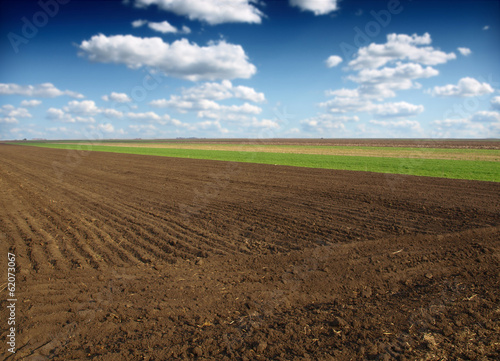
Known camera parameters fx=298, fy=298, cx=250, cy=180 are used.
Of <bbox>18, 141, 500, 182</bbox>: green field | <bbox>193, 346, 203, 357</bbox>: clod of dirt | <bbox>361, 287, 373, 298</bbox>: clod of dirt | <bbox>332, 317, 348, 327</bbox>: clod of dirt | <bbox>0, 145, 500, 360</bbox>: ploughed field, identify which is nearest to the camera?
<bbox>193, 346, 203, 357</bbox>: clod of dirt

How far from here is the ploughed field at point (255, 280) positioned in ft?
12.2

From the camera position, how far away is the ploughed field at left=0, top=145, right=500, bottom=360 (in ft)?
12.2

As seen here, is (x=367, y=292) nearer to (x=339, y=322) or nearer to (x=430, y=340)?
(x=339, y=322)

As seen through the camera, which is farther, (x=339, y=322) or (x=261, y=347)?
(x=339, y=322)

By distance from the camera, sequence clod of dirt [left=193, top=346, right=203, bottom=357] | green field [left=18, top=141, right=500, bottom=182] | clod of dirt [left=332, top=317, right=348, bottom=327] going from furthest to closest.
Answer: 1. green field [left=18, top=141, right=500, bottom=182]
2. clod of dirt [left=332, top=317, right=348, bottom=327]
3. clod of dirt [left=193, top=346, right=203, bottom=357]

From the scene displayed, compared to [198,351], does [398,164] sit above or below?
above

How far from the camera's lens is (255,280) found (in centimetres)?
550

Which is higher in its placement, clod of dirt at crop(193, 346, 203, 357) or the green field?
the green field

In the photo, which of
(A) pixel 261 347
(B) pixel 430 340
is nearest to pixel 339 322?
(B) pixel 430 340

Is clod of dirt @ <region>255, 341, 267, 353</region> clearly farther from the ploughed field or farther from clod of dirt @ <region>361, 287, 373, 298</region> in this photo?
clod of dirt @ <region>361, 287, 373, 298</region>

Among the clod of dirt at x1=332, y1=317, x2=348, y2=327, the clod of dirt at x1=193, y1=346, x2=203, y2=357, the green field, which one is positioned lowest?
the clod of dirt at x1=193, y1=346, x2=203, y2=357

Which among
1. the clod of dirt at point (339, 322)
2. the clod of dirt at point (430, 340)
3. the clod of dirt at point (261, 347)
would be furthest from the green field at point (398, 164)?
the clod of dirt at point (261, 347)

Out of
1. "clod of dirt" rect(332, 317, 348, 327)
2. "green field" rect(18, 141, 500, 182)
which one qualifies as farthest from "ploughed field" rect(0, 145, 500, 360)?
"green field" rect(18, 141, 500, 182)

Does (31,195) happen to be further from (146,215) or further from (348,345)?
(348,345)
